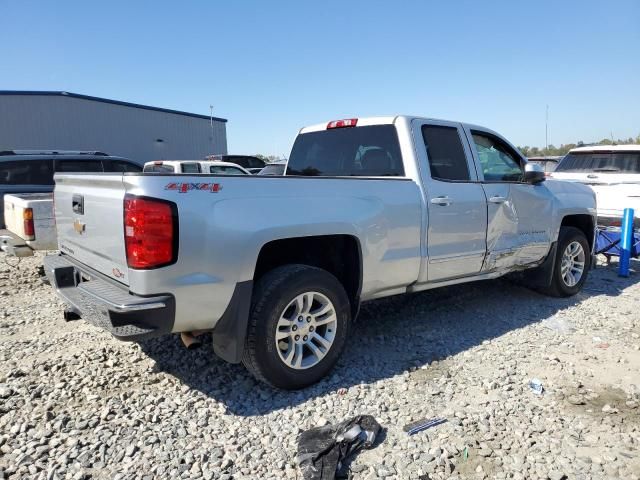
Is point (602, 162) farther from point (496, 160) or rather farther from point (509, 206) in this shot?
point (509, 206)

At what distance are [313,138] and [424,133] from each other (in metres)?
1.24

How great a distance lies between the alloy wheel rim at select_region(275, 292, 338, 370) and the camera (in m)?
3.19

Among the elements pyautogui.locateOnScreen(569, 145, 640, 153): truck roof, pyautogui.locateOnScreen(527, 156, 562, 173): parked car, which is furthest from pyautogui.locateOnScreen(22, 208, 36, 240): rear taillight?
pyautogui.locateOnScreen(527, 156, 562, 173): parked car

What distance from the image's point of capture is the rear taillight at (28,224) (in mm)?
4816

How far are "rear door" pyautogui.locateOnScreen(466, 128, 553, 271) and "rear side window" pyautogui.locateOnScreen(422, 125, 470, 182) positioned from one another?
8.6 inches

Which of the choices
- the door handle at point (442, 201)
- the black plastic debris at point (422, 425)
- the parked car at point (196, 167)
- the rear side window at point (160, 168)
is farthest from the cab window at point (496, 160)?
the rear side window at point (160, 168)

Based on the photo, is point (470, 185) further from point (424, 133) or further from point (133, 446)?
point (133, 446)

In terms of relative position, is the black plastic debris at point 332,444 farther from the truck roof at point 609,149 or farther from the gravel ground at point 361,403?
the truck roof at point 609,149

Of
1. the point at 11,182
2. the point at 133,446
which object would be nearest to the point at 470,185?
the point at 133,446

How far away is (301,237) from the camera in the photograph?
3.23 m

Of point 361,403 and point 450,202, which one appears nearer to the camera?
point 361,403

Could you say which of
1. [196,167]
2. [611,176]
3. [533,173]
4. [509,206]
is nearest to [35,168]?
[196,167]

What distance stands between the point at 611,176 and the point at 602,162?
0.48 meters

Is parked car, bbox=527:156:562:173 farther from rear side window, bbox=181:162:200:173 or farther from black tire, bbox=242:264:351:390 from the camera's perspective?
black tire, bbox=242:264:351:390
